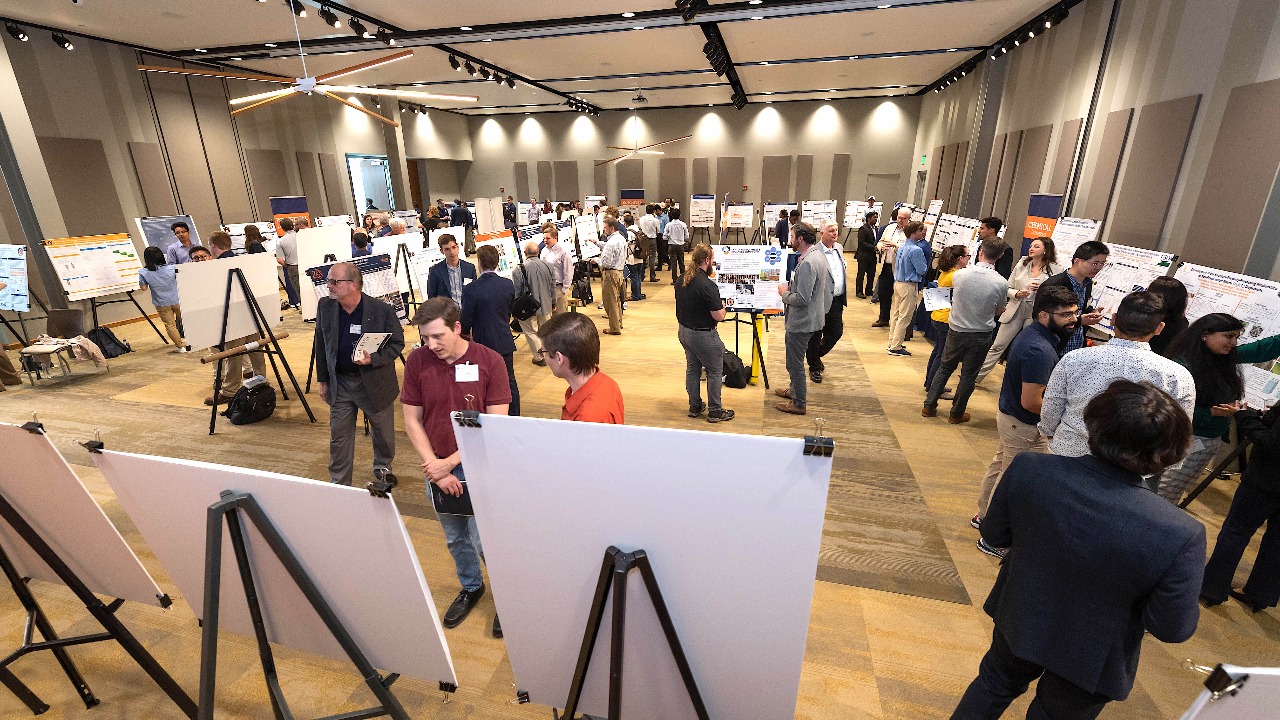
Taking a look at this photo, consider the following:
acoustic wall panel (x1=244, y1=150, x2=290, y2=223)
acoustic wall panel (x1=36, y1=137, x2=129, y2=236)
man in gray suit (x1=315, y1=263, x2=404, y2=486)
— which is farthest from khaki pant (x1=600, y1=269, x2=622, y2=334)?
acoustic wall panel (x1=244, y1=150, x2=290, y2=223)

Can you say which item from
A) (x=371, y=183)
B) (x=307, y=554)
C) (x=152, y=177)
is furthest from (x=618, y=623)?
(x=371, y=183)

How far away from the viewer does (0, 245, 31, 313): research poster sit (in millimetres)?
6109

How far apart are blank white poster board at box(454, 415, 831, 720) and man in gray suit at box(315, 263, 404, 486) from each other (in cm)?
216

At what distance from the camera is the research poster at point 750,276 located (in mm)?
5121

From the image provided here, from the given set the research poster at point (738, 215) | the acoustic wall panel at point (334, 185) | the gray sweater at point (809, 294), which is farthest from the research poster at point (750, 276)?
the acoustic wall panel at point (334, 185)

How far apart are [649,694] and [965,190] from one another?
34.2ft

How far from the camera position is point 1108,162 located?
17.0ft

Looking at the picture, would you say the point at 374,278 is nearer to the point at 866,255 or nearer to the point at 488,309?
the point at 488,309

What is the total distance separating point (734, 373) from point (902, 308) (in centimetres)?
250

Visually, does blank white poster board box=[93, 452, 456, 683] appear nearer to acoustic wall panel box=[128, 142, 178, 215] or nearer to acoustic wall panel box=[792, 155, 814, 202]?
acoustic wall panel box=[128, 142, 178, 215]

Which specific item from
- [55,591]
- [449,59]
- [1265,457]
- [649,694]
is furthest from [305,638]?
[449,59]

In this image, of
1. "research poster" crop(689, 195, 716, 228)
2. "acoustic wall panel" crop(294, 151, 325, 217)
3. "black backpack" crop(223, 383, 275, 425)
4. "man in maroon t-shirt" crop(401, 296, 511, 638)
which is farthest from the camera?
"research poster" crop(689, 195, 716, 228)

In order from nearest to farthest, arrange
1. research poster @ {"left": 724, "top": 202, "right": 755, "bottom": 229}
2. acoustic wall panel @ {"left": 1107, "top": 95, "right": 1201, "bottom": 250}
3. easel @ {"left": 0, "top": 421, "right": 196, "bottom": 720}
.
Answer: easel @ {"left": 0, "top": 421, "right": 196, "bottom": 720}
acoustic wall panel @ {"left": 1107, "top": 95, "right": 1201, "bottom": 250}
research poster @ {"left": 724, "top": 202, "right": 755, "bottom": 229}

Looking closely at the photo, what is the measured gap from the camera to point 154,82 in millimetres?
8430
